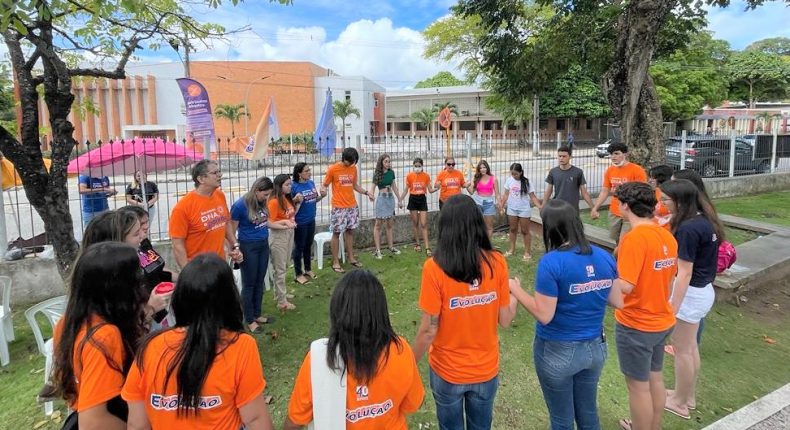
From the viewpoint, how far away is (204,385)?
5.75ft

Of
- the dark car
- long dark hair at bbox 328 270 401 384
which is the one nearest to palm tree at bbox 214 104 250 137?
the dark car

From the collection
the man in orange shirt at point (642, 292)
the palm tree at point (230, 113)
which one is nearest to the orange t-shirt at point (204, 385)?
the man in orange shirt at point (642, 292)

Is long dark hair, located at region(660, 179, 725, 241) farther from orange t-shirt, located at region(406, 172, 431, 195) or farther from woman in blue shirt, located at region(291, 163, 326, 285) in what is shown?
orange t-shirt, located at region(406, 172, 431, 195)

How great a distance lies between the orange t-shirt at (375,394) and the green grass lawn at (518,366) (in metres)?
1.74

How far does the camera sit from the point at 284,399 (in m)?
3.79

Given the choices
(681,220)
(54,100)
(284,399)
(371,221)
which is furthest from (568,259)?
(371,221)

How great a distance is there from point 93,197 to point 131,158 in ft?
2.46

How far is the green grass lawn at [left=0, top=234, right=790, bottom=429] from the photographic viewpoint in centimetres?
364

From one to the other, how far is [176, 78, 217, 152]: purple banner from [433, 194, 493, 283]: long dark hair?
6.04m

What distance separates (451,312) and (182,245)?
8.90 feet

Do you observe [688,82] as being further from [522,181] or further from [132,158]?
[132,158]

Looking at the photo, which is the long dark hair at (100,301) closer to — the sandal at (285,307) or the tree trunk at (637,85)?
the sandal at (285,307)

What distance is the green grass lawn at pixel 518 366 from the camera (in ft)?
12.0

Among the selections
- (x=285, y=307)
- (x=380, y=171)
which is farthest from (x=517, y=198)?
(x=285, y=307)
